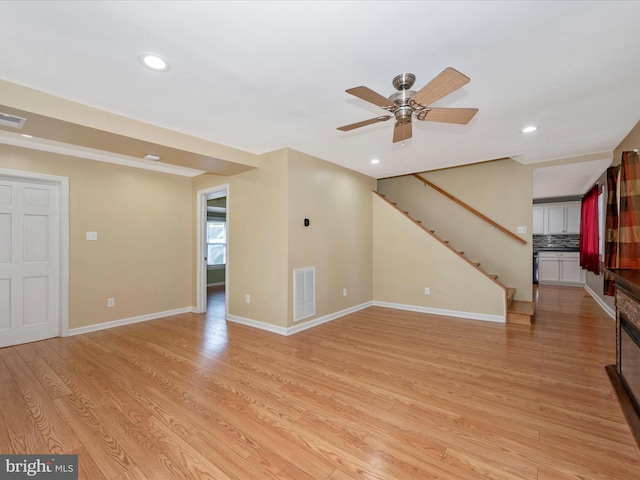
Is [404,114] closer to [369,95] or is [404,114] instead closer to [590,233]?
[369,95]

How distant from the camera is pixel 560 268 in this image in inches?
296

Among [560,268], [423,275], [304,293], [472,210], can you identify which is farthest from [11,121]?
[560,268]

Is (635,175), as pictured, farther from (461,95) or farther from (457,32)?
(457,32)

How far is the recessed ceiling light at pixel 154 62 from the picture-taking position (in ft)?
6.31

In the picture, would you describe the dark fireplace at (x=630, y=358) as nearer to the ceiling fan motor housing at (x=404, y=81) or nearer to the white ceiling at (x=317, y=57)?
the white ceiling at (x=317, y=57)

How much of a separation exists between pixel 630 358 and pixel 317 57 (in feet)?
10.2

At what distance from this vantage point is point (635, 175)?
122 inches

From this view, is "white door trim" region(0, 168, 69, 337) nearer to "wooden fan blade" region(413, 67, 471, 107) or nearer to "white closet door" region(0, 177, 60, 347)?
"white closet door" region(0, 177, 60, 347)

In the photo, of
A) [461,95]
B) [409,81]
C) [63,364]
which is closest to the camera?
[409,81]

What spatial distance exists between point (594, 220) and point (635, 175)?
11.4 feet

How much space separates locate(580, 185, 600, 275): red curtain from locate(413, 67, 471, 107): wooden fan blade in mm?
5707

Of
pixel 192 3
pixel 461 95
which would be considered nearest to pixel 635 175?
pixel 461 95

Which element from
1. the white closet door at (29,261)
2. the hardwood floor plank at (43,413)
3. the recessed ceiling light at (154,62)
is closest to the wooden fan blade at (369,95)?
the recessed ceiling light at (154,62)

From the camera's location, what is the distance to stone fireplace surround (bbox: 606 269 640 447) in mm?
1933
